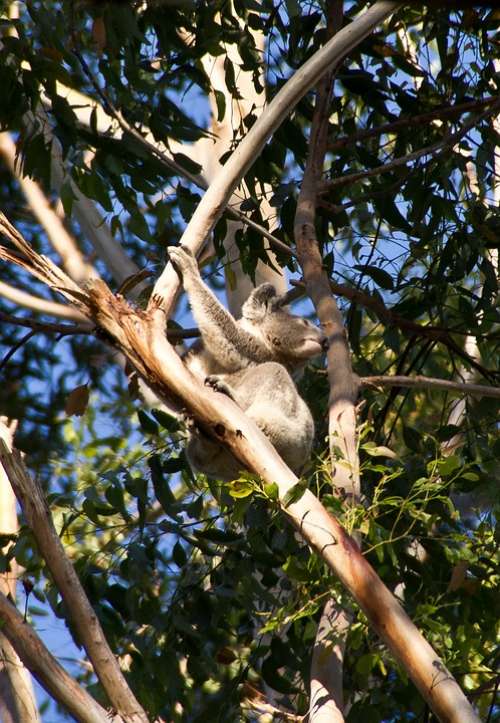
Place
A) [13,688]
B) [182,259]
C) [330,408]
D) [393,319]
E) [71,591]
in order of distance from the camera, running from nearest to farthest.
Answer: [330,408], [71,591], [182,259], [393,319], [13,688]

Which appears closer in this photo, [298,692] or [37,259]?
[37,259]

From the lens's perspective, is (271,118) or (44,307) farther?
(44,307)

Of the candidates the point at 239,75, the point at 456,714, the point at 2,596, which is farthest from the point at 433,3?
the point at 239,75

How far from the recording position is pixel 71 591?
109 inches

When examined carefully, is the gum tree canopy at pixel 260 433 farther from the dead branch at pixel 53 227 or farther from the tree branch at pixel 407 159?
the dead branch at pixel 53 227

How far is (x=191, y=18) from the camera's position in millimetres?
4348

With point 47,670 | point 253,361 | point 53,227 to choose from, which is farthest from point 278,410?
point 53,227

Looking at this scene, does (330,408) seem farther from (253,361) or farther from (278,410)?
(253,361)

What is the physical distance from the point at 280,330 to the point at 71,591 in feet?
5.33

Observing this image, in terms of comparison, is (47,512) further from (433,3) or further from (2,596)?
(433,3)

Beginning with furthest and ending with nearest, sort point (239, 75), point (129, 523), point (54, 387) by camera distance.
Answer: point (54, 387) < point (239, 75) < point (129, 523)

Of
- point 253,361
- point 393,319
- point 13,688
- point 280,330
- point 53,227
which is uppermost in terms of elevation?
point 53,227

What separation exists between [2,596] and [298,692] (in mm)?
1183

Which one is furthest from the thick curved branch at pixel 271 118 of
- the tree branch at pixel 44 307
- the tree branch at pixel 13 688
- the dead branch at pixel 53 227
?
the dead branch at pixel 53 227
